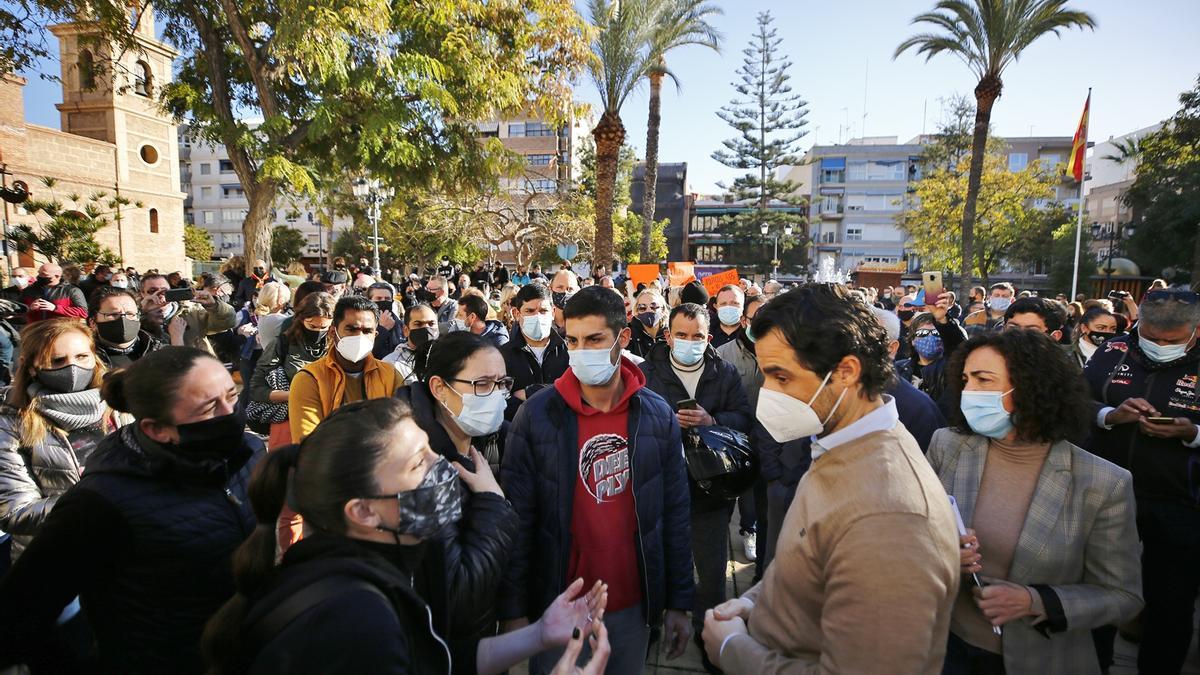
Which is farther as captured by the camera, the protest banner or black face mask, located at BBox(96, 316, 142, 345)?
the protest banner

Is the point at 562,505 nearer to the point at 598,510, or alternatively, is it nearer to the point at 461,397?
the point at 598,510

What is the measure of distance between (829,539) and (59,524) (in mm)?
1997

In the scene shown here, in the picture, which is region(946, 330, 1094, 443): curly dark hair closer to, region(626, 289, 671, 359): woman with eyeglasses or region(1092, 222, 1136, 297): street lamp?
region(626, 289, 671, 359): woman with eyeglasses

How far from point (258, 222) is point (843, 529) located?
12006mm

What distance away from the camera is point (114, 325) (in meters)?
4.07

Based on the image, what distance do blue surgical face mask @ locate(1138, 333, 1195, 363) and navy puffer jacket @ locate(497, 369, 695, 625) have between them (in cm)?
270

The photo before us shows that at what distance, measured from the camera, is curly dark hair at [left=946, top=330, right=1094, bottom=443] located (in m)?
2.07

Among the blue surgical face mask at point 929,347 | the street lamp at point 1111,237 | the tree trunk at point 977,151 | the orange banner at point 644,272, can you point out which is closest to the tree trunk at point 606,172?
the orange banner at point 644,272

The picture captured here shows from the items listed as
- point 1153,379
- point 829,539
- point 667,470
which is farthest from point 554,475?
point 1153,379

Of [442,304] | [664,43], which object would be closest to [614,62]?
[664,43]

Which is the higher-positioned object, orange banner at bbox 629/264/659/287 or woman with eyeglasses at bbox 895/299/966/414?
orange banner at bbox 629/264/659/287

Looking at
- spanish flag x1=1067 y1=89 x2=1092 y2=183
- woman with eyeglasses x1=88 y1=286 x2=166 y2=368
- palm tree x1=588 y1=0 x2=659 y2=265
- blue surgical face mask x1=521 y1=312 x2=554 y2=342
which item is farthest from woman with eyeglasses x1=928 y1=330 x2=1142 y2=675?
spanish flag x1=1067 y1=89 x2=1092 y2=183

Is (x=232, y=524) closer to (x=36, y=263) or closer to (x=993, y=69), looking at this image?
(x=993, y=69)

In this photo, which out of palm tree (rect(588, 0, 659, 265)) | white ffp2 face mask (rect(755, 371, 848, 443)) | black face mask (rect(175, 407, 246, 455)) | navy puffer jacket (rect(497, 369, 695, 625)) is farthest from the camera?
palm tree (rect(588, 0, 659, 265))
